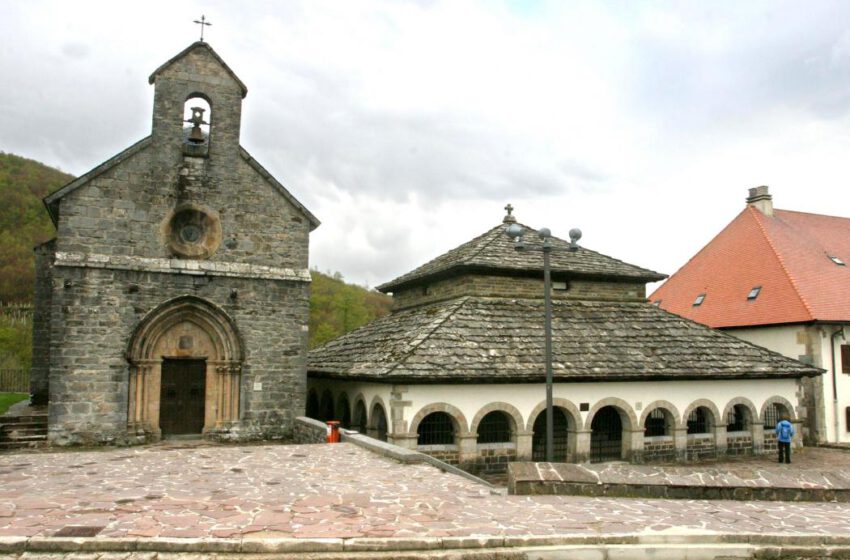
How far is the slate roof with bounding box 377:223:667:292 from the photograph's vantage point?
63.4 ft

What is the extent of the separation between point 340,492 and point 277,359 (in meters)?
8.30

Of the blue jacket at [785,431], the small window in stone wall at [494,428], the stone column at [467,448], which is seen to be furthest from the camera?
the blue jacket at [785,431]

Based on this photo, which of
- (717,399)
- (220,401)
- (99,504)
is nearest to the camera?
(99,504)

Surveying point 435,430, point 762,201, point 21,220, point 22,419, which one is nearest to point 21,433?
point 22,419

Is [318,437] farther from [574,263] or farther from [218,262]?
[574,263]

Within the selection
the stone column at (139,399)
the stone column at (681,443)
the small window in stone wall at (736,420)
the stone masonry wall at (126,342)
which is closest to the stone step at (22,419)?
the stone masonry wall at (126,342)

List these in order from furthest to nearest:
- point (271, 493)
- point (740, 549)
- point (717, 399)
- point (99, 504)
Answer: point (717, 399) < point (271, 493) < point (99, 504) < point (740, 549)

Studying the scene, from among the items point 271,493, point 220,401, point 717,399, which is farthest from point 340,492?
point 717,399

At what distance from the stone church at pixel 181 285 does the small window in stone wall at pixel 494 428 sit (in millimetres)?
4552

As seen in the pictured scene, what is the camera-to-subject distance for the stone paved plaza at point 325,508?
23.2 ft

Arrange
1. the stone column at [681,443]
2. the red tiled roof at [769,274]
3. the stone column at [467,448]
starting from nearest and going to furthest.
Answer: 1. the stone column at [467,448]
2. the stone column at [681,443]
3. the red tiled roof at [769,274]

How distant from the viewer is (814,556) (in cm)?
714

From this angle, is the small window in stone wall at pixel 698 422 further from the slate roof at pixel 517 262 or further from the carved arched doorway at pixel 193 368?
the carved arched doorway at pixel 193 368

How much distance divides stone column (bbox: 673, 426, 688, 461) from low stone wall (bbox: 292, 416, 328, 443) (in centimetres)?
920
